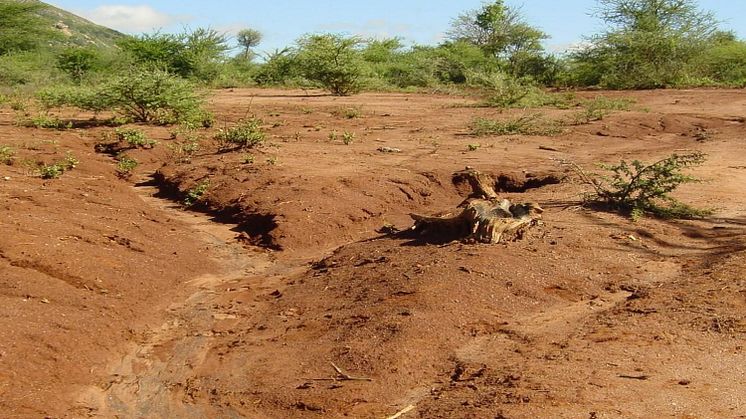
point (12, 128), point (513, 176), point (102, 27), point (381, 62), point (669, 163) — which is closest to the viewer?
point (669, 163)

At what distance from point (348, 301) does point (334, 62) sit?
14.8 m

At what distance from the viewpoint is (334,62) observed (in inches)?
777

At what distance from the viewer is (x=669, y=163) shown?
7246mm

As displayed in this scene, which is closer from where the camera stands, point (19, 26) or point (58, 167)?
point (58, 167)

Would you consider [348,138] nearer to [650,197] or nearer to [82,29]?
[650,197]

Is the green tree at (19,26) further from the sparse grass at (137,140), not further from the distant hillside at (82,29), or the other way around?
the distant hillside at (82,29)

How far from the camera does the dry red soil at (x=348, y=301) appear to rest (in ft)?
13.8

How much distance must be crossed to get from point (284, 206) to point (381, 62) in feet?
68.6

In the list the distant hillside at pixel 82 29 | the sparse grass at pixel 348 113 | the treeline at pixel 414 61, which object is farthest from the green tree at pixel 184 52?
the distant hillside at pixel 82 29

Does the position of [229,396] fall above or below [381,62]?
A: below

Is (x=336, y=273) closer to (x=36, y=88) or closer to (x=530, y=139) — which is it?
(x=530, y=139)

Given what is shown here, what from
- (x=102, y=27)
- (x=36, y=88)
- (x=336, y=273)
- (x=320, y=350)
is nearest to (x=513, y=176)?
(x=336, y=273)

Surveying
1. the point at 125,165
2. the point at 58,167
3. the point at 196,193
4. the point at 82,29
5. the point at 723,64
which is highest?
the point at 82,29

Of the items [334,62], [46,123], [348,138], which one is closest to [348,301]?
[348,138]
